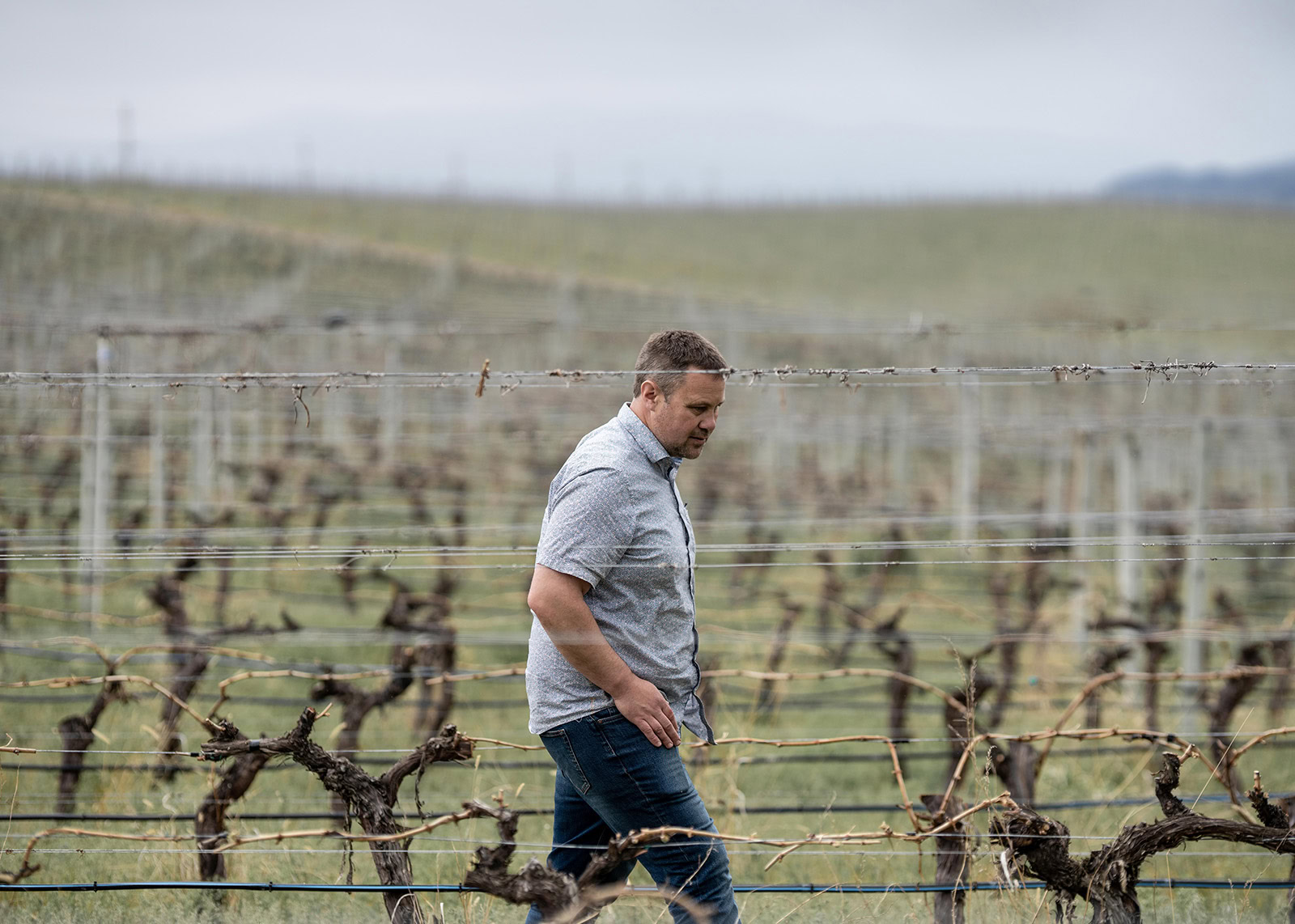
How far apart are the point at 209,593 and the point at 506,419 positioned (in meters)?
11.2

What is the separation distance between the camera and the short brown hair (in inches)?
103

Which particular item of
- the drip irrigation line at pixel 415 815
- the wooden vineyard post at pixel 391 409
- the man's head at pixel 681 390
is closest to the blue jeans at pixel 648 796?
the drip irrigation line at pixel 415 815

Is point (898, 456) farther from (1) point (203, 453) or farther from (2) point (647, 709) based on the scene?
(2) point (647, 709)

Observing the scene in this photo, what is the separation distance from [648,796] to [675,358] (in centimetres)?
104

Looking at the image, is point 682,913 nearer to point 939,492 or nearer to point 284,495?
point 284,495

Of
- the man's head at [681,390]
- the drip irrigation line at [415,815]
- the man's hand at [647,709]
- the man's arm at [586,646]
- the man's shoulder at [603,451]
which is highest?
the man's head at [681,390]

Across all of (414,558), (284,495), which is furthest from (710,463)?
(414,558)

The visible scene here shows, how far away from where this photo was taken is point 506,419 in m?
20.8

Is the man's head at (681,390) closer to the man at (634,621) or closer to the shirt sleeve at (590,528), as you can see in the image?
the man at (634,621)

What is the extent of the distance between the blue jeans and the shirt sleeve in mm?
355

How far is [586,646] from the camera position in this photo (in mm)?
2467

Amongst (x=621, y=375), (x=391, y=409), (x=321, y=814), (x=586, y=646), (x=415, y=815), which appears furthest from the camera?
(x=391, y=409)

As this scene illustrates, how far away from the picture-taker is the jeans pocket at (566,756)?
2.61 meters

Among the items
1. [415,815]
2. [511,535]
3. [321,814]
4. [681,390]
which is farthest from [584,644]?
[511,535]
